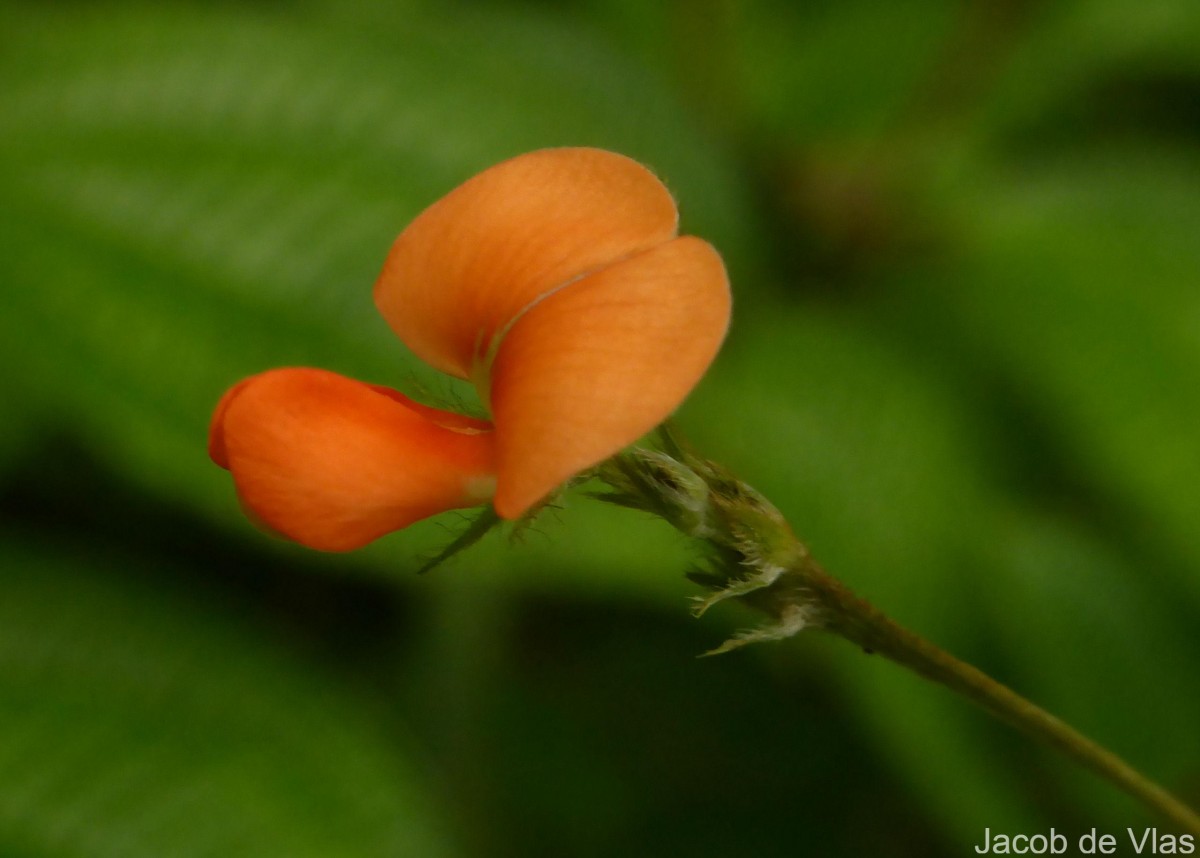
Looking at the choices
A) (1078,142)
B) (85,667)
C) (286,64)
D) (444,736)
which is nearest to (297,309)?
(286,64)

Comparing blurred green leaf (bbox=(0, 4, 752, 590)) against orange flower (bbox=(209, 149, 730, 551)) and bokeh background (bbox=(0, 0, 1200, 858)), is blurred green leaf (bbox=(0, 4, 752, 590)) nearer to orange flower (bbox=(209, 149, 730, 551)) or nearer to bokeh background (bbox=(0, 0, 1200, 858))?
bokeh background (bbox=(0, 0, 1200, 858))

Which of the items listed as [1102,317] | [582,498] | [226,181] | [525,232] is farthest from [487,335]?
[1102,317]

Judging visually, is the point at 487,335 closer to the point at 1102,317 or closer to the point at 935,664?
the point at 935,664

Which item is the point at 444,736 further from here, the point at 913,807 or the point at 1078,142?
the point at 1078,142

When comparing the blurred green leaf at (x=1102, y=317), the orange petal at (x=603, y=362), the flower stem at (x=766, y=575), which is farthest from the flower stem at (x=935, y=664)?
the blurred green leaf at (x=1102, y=317)

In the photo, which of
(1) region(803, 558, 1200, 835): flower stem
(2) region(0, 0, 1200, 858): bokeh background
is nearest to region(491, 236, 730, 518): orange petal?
(1) region(803, 558, 1200, 835): flower stem

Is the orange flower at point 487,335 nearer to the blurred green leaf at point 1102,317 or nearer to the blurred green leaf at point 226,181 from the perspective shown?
the blurred green leaf at point 226,181
